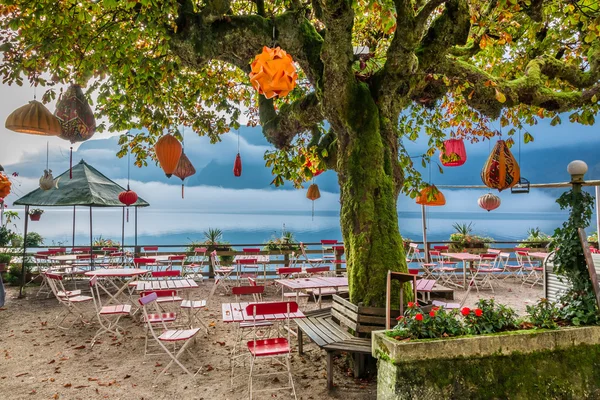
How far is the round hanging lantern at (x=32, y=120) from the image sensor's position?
3.79 metres

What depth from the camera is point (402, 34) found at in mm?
4234

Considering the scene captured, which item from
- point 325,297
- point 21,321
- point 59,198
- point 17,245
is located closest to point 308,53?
point 325,297

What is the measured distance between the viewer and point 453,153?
671 centimetres

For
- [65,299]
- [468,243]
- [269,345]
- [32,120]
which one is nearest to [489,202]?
[468,243]

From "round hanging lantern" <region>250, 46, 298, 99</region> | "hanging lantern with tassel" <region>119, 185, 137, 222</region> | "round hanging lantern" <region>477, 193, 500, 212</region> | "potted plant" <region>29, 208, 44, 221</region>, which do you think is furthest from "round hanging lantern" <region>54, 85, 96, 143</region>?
"round hanging lantern" <region>477, 193, 500, 212</region>

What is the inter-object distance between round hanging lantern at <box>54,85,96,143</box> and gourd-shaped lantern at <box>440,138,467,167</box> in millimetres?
5271

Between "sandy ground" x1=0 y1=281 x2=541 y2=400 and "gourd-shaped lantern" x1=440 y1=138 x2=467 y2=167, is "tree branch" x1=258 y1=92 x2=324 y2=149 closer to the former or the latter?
"gourd-shaped lantern" x1=440 y1=138 x2=467 y2=167

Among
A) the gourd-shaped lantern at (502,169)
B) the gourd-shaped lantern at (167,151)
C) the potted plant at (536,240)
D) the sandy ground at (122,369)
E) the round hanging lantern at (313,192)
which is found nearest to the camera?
the sandy ground at (122,369)

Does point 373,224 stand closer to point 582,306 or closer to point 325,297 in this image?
point 582,306

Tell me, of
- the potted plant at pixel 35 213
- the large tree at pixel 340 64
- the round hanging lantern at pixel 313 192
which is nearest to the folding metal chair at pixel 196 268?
the round hanging lantern at pixel 313 192

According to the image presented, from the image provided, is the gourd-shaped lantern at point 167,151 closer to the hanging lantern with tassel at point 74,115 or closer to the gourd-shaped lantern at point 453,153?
the hanging lantern with tassel at point 74,115

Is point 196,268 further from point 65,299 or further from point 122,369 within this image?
point 122,369

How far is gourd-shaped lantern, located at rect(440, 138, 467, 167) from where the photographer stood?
6.72 metres

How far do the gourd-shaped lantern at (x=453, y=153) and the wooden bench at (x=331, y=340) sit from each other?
343 centimetres
